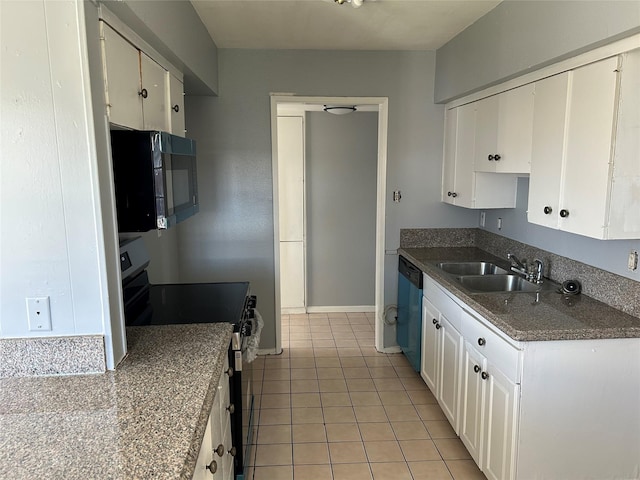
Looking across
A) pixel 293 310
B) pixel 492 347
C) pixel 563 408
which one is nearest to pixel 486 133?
pixel 492 347

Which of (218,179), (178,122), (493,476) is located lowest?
(493,476)

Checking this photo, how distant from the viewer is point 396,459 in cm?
247

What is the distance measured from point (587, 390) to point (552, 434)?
0.78 ft

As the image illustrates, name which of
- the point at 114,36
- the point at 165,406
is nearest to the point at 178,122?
the point at 114,36

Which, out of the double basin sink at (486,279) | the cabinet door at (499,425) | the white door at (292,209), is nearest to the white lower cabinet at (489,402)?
the cabinet door at (499,425)

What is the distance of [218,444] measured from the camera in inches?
64.2

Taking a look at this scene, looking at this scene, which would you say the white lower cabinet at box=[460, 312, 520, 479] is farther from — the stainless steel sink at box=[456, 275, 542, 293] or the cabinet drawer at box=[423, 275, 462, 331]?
the stainless steel sink at box=[456, 275, 542, 293]

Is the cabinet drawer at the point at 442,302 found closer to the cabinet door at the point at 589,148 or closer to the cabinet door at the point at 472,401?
the cabinet door at the point at 472,401

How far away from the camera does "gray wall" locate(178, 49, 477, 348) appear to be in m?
3.48

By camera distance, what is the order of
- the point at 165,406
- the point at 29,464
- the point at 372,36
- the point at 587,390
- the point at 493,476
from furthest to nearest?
1. the point at 372,36
2. the point at 493,476
3. the point at 587,390
4. the point at 165,406
5. the point at 29,464

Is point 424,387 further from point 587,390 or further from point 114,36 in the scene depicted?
point 114,36

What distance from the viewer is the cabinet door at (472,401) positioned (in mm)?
2227

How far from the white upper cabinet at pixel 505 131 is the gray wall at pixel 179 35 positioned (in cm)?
181

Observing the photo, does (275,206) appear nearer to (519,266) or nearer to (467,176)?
(467,176)
